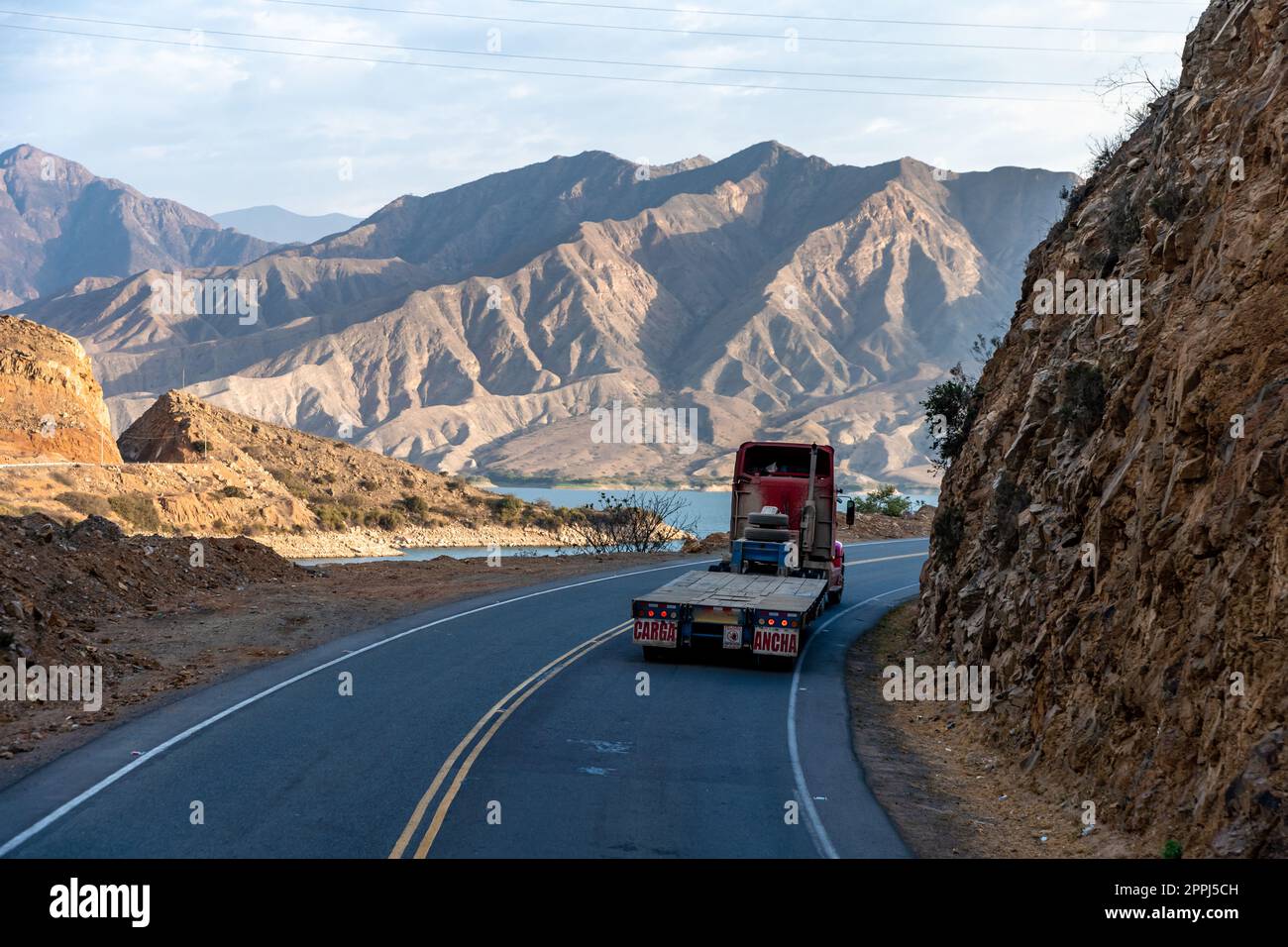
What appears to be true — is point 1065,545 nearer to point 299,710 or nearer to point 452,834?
point 452,834

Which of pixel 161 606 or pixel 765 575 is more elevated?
pixel 765 575

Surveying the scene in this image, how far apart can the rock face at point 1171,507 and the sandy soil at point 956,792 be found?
303 millimetres

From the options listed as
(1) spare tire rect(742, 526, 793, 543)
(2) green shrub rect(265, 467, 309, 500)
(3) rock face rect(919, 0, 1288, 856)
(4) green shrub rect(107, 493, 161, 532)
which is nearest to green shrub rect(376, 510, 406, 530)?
(2) green shrub rect(265, 467, 309, 500)

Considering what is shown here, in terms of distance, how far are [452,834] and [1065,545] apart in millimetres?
9133

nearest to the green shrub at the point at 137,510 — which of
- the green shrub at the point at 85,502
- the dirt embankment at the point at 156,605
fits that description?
the green shrub at the point at 85,502

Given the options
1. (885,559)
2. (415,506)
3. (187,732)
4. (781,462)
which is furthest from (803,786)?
(415,506)

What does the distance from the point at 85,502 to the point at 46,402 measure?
13240mm

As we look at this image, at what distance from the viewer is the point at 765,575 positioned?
2461 centimetres

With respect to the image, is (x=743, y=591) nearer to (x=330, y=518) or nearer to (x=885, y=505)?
(x=885, y=505)

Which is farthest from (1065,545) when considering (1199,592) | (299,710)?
(299,710)

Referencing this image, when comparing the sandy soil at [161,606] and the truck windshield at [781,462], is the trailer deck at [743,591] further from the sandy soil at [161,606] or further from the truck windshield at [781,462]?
the sandy soil at [161,606]

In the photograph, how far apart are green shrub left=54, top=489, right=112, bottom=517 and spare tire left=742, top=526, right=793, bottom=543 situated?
4555 cm

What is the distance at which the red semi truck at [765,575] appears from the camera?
20094 mm

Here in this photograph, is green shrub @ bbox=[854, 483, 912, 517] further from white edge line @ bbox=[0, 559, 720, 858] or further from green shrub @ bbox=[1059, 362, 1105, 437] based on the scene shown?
green shrub @ bbox=[1059, 362, 1105, 437]
